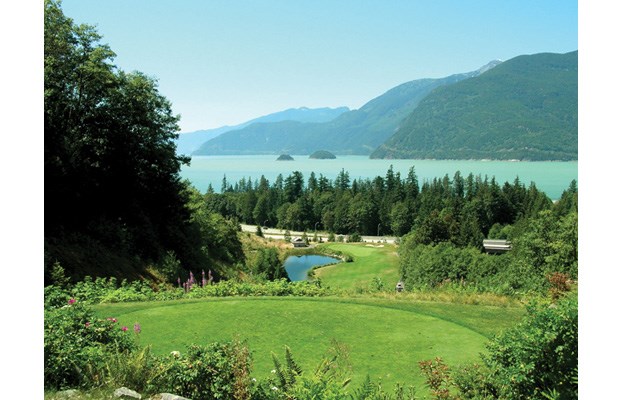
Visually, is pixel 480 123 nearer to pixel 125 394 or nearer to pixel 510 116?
pixel 510 116

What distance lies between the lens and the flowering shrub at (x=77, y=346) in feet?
12.9

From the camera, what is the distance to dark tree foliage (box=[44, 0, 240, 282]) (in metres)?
11.2

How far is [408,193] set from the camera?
70.4 meters

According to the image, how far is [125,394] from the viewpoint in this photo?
365 cm

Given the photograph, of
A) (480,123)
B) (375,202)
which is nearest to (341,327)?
(480,123)

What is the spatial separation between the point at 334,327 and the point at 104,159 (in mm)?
9554

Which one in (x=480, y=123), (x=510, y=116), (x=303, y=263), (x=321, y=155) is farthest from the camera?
(x=321, y=155)

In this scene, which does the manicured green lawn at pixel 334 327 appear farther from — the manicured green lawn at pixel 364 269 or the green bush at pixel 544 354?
the manicured green lawn at pixel 364 269

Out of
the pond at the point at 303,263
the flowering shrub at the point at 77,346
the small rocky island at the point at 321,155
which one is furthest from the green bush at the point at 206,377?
the small rocky island at the point at 321,155

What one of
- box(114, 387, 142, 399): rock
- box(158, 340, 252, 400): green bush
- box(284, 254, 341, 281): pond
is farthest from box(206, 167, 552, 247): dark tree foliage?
box(114, 387, 142, 399): rock

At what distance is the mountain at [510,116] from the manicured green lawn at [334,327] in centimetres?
274
